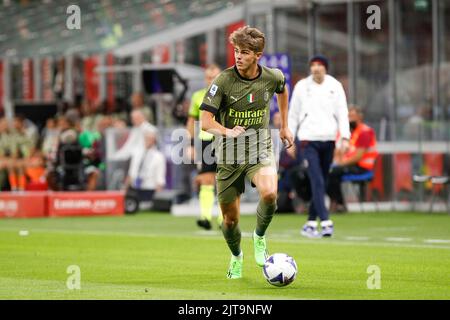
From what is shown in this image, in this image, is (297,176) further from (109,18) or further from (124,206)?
(109,18)

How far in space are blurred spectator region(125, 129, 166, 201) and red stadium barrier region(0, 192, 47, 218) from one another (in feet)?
6.77

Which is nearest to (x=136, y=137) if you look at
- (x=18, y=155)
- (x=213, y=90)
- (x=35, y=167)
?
(x=35, y=167)

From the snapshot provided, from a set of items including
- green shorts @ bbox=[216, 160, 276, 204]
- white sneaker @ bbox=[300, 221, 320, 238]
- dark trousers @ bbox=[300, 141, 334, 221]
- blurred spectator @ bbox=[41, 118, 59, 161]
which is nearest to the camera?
green shorts @ bbox=[216, 160, 276, 204]

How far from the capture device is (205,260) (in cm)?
1434

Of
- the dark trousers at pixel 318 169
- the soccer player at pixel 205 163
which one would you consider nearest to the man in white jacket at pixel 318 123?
the dark trousers at pixel 318 169

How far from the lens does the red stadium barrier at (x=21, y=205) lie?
83.6ft

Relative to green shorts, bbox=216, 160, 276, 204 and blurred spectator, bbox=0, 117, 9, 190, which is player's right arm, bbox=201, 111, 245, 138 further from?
blurred spectator, bbox=0, 117, 9, 190

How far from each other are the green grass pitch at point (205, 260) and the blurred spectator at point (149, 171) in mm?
4329

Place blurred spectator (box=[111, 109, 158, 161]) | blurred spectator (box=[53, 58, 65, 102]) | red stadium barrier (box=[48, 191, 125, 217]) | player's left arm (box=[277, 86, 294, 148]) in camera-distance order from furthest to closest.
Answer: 1. blurred spectator (box=[53, 58, 65, 102])
2. blurred spectator (box=[111, 109, 158, 161])
3. red stadium barrier (box=[48, 191, 125, 217])
4. player's left arm (box=[277, 86, 294, 148])

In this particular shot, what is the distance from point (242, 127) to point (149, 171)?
50.9ft

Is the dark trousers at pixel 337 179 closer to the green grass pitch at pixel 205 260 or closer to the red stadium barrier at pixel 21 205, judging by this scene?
the green grass pitch at pixel 205 260

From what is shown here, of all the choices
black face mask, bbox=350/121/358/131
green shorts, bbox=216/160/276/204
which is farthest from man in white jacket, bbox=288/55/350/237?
black face mask, bbox=350/121/358/131

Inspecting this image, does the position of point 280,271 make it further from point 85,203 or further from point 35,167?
point 35,167

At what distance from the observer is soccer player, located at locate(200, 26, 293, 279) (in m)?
11.8
